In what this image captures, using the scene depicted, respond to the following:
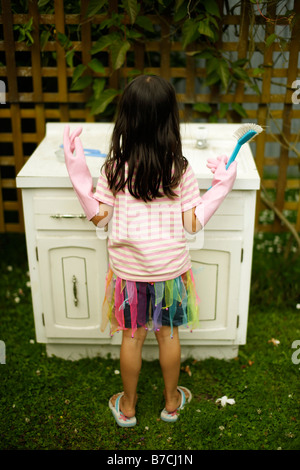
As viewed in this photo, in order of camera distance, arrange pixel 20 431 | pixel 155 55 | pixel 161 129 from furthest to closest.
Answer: pixel 155 55 < pixel 20 431 < pixel 161 129

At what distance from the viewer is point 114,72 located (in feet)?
8.38

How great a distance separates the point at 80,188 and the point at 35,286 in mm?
632

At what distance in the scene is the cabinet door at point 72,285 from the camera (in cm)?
214

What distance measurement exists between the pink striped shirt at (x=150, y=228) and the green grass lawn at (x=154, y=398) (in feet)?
2.12

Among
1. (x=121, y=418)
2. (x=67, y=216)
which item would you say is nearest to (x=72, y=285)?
(x=67, y=216)

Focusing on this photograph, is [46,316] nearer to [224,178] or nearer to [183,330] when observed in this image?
[183,330]

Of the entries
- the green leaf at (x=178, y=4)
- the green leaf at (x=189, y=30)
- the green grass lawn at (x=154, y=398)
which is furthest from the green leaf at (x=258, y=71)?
the green grass lawn at (x=154, y=398)

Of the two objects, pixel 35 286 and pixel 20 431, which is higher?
pixel 35 286

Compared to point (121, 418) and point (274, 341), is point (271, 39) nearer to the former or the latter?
point (274, 341)

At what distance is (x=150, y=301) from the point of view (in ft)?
6.17

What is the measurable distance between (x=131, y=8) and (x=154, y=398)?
5.41 feet

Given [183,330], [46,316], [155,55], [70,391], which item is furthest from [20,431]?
[155,55]

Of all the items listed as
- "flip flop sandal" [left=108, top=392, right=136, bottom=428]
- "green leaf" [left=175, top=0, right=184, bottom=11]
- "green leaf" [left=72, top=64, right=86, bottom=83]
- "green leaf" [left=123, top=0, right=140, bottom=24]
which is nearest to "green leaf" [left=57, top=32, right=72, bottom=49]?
"green leaf" [left=72, top=64, right=86, bottom=83]

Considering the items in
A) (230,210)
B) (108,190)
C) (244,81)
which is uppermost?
(244,81)
